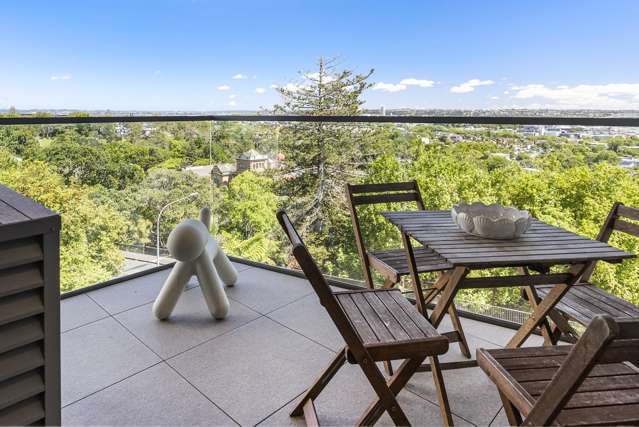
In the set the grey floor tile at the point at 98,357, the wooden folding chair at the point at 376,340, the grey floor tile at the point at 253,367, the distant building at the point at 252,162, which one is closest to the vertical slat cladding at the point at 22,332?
the wooden folding chair at the point at 376,340

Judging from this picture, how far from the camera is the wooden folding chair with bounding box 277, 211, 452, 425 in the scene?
4.00 feet

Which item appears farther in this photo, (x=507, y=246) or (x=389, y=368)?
(x=389, y=368)

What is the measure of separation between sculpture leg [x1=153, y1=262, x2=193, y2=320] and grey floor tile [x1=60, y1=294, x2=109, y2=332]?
0.38m

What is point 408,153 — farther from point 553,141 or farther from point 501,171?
point 553,141

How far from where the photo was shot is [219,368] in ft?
6.64

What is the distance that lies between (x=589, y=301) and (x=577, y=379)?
4.15 ft

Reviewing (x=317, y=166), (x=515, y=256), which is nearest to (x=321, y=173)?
(x=317, y=166)

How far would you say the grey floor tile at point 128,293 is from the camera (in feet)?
8.94

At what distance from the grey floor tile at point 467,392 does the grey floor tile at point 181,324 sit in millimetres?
1144

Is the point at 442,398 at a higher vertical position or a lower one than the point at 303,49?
lower

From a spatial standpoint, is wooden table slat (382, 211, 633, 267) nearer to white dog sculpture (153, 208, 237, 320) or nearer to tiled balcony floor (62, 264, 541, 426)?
tiled balcony floor (62, 264, 541, 426)

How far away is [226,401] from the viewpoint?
1.78m

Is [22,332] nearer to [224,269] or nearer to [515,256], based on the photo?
[515,256]

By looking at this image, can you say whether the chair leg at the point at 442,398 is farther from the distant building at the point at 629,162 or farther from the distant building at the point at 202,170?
the distant building at the point at 202,170
